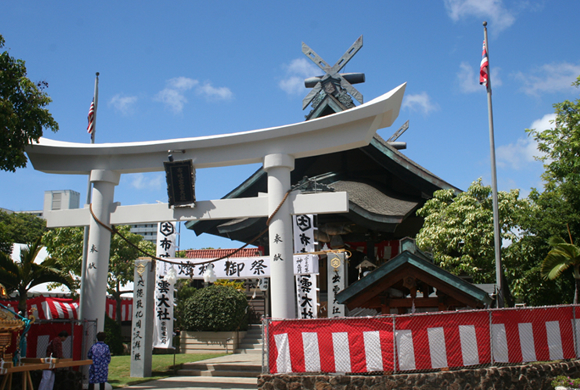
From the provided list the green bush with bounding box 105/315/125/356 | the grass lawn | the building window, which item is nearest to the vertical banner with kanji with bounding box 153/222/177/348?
the grass lawn

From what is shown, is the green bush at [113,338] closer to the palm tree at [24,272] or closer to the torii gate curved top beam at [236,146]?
the palm tree at [24,272]

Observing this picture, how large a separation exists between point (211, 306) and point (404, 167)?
8.45m

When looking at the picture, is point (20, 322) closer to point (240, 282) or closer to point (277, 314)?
point (277, 314)

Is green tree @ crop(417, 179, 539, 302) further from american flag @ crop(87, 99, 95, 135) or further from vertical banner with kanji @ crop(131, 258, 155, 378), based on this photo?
american flag @ crop(87, 99, 95, 135)

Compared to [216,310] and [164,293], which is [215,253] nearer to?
[216,310]

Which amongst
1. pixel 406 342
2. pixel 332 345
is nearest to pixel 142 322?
pixel 332 345

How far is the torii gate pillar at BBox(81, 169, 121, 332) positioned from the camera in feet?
35.3

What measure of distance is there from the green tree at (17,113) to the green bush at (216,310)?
29.5ft

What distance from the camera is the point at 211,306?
1769cm

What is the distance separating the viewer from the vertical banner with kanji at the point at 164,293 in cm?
1352

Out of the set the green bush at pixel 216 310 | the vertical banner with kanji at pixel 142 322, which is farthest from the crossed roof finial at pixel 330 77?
the vertical banner with kanji at pixel 142 322

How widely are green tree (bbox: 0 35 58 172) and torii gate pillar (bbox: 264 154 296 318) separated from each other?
16.9 ft

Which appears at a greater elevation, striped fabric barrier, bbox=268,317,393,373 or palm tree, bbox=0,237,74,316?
palm tree, bbox=0,237,74,316

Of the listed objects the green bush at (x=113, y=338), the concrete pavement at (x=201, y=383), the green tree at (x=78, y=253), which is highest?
the green tree at (x=78, y=253)
